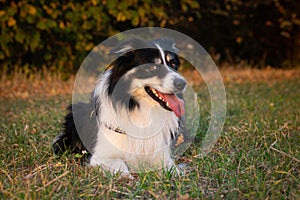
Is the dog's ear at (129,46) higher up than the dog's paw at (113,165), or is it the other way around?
the dog's ear at (129,46)

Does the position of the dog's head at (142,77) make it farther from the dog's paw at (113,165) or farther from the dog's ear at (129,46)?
the dog's paw at (113,165)

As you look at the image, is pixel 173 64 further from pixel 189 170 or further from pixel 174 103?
pixel 189 170

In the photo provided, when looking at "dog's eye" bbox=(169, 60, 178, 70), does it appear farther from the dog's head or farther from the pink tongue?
the pink tongue

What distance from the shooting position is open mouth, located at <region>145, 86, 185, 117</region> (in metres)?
3.47

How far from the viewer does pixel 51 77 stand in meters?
10.3

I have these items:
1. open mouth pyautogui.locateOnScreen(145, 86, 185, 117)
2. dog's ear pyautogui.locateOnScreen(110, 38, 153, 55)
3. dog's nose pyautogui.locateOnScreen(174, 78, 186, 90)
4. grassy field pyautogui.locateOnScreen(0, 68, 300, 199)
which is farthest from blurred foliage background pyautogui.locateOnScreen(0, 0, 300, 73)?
dog's nose pyautogui.locateOnScreen(174, 78, 186, 90)

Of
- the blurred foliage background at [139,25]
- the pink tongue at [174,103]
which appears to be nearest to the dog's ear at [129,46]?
the pink tongue at [174,103]

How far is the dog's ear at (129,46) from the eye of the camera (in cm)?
353

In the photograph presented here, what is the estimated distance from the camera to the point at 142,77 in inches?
136

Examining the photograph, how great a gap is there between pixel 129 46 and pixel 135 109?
528mm

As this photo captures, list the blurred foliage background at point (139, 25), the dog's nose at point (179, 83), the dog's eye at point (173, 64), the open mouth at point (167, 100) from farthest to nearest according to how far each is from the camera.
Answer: the blurred foliage background at point (139, 25), the dog's eye at point (173, 64), the open mouth at point (167, 100), the dog's nose at point (179, 83)

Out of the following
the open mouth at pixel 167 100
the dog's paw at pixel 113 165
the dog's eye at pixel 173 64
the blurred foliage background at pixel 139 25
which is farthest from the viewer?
the blurred foliage background at pixel 139 25

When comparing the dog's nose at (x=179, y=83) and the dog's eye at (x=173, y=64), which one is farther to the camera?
the dog's eye at (x=173, y=64)

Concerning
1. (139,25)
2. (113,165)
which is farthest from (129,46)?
(139,25)
